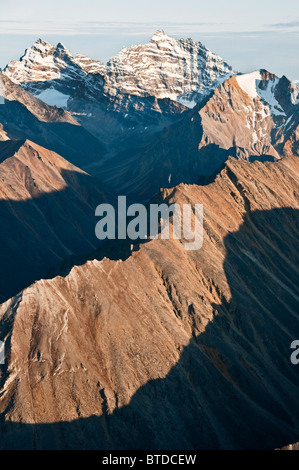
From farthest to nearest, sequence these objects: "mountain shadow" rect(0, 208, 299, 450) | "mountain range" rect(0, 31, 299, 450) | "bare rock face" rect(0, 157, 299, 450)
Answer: "mountain range" rect(0, 31, 299, 450), "bare rock face" rect(0, 157, 299, 450), "mountain shadow" rect(0, 208, 299, 450)

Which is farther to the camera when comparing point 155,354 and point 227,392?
point 227,392

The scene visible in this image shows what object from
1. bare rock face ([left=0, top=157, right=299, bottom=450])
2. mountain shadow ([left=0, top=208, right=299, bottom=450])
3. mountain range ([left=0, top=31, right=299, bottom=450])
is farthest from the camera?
mountain range ([left=0, top=31, right=299, bottom=450])

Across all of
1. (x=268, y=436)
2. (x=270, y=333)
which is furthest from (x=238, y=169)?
(x=268, y=436)

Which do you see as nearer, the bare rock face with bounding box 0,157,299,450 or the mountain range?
the bare rock face with bounding box 0,157,299,450

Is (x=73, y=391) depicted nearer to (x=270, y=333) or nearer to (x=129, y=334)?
(x=129, y=334)

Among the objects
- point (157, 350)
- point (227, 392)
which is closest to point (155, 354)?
point (157, 350)

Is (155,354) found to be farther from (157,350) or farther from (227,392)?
(227,392)
